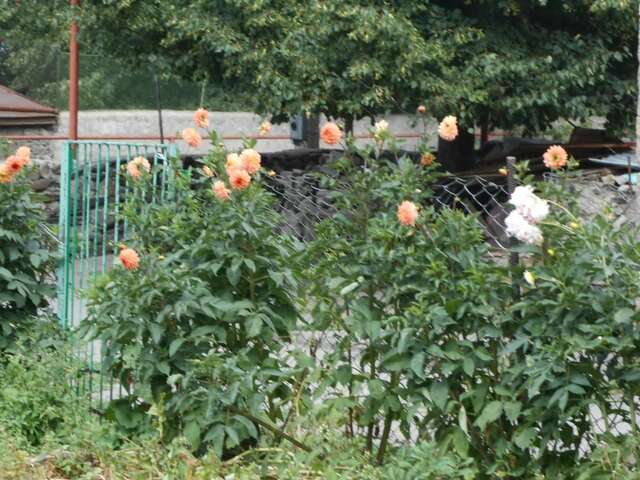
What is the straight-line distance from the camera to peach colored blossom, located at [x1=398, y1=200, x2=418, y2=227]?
3852 millimetres

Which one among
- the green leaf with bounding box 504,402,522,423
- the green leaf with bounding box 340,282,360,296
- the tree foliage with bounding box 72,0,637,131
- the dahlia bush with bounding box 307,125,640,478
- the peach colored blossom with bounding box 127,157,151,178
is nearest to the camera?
the dahlia bush with bounding box 307,125,640,478

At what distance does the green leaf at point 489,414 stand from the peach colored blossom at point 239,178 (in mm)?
1177

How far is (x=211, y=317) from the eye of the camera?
14.3ft

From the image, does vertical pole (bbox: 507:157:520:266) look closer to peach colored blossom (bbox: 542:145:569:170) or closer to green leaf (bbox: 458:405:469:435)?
peach colored blossom (bbox: 542:145:569:170)

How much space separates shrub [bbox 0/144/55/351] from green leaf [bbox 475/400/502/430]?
2.80 meters

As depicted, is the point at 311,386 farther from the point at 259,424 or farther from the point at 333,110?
the point at 333,110

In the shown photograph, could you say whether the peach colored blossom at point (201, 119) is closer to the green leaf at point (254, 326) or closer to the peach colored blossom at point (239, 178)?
the peach colored blossom at point (239, 178)

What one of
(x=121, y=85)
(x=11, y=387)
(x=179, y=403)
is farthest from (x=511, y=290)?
(x=121, y=85)

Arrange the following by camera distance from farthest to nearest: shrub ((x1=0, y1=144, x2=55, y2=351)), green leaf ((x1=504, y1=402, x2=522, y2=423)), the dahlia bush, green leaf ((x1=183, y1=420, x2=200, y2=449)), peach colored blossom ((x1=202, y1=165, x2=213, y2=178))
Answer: shrub ((x1=0, y1=144, x2=55, y2=351)) → peach colored blossom ((x1=202, y1=165, x2=213, y2=178)) → green leaf ((x1=183, y1=420, x2=200, y2=449)) → green leaf ((x1=504, y1=402, x2=522, y2=423)) → the dahlia bush

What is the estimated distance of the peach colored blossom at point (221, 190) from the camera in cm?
425

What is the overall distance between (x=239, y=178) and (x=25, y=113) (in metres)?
14.0

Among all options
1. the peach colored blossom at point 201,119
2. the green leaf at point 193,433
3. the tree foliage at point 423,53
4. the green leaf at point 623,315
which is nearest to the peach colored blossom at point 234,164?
the peach colored blossom at point 201,119

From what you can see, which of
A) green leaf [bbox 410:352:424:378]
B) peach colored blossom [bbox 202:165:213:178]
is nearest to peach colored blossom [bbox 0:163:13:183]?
peach colored blossom [bbox 202:165:213:178]

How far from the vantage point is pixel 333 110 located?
1191cm
